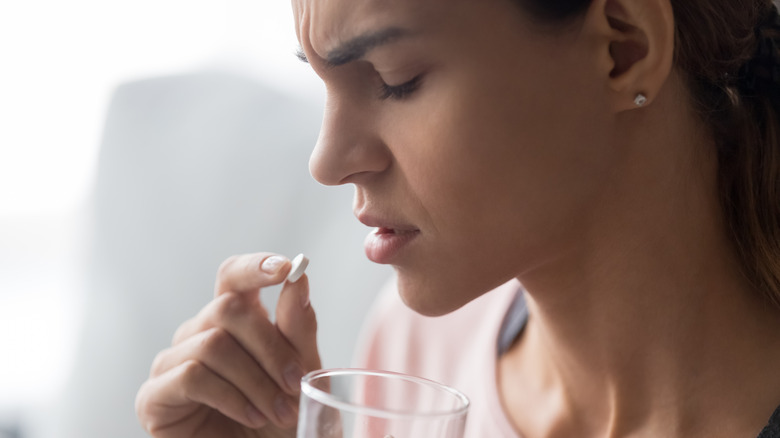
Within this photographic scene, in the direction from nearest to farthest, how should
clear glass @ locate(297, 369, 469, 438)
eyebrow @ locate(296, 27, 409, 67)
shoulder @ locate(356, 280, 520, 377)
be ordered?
1. clear glass @ locate(297, 369, 469, 438)
2. eyebrow @ locate(296, 27, 409, 67)
3. shoulder @ locate(356, 280, 520, 377)

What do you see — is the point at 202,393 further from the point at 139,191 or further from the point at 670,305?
the point at 139,191

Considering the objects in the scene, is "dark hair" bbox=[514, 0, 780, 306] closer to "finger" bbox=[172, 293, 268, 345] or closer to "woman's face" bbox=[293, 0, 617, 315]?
"woman's face" bbox=[293, 0, 617, 315]

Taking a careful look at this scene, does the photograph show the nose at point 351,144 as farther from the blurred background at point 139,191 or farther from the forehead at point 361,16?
the blurred background at point 139,191

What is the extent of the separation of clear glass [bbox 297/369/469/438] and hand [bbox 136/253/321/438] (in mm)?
206

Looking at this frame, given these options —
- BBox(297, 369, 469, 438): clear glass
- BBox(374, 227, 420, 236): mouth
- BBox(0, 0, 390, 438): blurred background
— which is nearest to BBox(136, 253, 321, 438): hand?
BBox(374, 227, 420, 236): mouth

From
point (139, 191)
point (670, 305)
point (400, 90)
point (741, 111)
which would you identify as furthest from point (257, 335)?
point (139, 191)

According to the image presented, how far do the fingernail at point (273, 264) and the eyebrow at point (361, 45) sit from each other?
0.22 meters

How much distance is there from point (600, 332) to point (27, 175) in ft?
3.42

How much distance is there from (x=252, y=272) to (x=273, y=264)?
0.10 feet

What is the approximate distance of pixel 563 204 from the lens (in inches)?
31.3

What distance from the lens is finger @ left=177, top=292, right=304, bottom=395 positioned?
2.87 feet

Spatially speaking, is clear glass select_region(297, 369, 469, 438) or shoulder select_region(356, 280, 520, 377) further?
shoulder select_region(356, 280, 520, 377)

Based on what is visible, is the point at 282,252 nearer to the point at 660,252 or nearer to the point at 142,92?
the point at 142,92

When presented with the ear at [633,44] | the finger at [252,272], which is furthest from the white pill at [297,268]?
the ear at [633,44]
